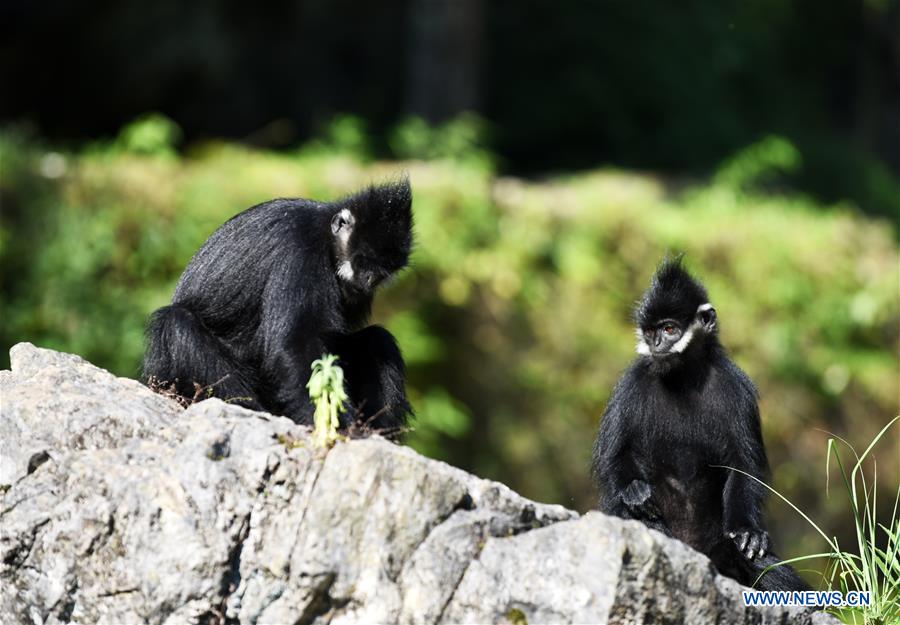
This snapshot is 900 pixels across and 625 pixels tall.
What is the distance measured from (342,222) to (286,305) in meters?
0.62

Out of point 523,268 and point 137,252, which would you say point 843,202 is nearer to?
point 523,268

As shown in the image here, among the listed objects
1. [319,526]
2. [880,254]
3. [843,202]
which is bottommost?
[319,526]

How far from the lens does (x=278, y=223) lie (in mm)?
6828

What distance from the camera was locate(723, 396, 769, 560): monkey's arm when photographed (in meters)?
6.14

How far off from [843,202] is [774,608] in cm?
1704

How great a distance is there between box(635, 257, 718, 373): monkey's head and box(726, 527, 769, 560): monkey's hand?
1056 mm

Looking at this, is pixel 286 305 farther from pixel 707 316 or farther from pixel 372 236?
pixel 707 316

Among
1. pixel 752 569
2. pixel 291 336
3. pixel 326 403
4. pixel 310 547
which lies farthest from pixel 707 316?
pixel 310 547

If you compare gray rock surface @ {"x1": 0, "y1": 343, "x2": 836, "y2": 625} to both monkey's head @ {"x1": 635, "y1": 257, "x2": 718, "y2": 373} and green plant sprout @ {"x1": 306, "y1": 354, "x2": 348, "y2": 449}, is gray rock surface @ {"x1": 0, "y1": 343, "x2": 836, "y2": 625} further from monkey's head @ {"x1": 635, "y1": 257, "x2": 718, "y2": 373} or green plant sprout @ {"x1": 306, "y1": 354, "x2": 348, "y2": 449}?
monkey's head @ {"x1": 635, "y1": 257, "x2": 718, "y2": 373}

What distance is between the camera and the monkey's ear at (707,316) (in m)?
6.76

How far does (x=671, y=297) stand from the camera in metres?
6.71

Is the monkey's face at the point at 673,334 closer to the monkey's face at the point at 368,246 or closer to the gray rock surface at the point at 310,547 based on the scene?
the monkey's face at the point at 368,246

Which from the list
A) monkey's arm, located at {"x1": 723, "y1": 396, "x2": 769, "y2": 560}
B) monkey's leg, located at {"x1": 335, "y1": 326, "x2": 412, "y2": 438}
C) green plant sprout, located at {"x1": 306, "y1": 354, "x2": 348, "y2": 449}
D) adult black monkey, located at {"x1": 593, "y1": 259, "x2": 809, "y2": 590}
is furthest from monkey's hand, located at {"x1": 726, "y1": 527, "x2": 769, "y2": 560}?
green plant sprout, located at {"x1": 306, "y1": 354, "x2": 348, "y2": 449}

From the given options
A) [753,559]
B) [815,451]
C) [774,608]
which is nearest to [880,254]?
[815,451]
